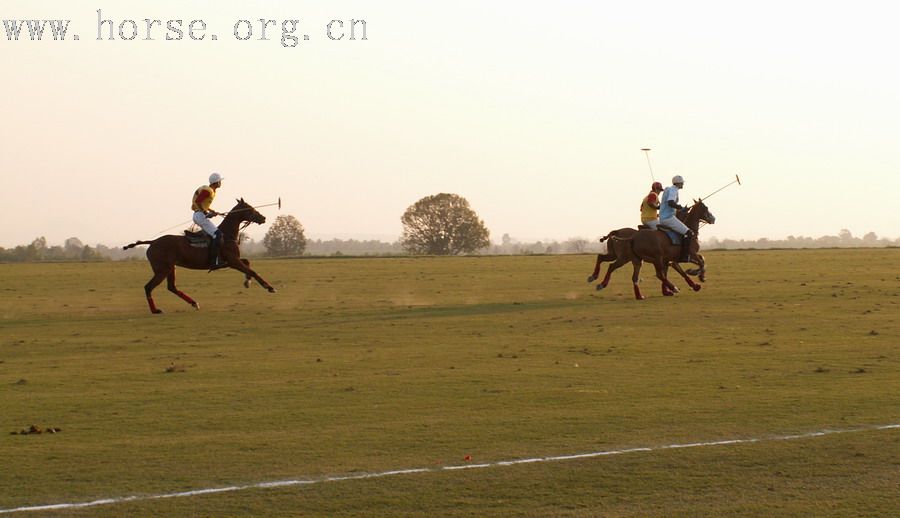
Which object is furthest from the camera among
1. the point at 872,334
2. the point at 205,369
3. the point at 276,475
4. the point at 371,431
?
the point at 872,334

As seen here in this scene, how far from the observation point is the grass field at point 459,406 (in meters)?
9.88

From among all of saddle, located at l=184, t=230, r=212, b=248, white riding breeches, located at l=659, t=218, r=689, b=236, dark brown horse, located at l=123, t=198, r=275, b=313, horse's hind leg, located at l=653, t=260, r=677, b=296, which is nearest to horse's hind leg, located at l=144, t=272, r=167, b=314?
dark brown horse, located at l=123, t=198, r=275, b=313

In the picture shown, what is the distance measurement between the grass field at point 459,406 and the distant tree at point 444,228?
79.4 m

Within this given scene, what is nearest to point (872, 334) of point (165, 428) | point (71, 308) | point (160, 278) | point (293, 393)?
point (293, 393)

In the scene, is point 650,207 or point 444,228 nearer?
point 650,207

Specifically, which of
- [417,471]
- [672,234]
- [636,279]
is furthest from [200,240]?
[417,471]

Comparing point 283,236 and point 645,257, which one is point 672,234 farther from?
point 283,236

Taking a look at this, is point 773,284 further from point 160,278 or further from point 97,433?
point 97,433

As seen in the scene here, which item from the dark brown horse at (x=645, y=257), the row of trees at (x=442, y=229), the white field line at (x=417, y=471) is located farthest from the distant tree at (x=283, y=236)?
the white field line at (x=417, y=471)

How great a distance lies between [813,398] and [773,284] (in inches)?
1018

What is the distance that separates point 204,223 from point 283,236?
78214 mm

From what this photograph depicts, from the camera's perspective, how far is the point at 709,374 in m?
17.1

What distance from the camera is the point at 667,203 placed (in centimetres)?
3472

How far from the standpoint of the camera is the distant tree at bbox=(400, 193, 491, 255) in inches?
4382
